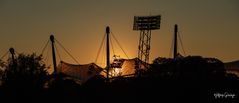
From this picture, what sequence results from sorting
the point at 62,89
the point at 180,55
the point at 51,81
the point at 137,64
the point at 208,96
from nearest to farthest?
the point at 208,96 < the point at 62,89 < the point at 51,81 < the point at 137,64 < the point at 180,55

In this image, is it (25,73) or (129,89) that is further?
(25,73)

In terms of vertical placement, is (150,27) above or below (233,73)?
above

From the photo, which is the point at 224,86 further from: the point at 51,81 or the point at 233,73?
the point at 51,81

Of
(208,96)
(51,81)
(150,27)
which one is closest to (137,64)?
(150,27)

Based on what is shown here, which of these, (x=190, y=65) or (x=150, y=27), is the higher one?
(x=150, y=27)

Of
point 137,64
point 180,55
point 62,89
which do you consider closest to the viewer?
point 62,89

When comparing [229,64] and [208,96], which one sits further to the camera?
[229,64]

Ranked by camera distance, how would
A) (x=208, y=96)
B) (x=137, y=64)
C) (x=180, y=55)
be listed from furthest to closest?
(x=180, y=55) → (x=137, y=64) → (x=208, y=96)

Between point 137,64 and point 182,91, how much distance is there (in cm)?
1903

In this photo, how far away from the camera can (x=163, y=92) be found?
81000 millimetres

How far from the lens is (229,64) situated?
101 metres

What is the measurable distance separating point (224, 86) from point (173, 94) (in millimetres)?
7472

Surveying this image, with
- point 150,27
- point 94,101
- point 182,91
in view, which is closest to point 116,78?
point 94,101

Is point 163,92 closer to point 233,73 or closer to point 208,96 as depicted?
point 208,96
